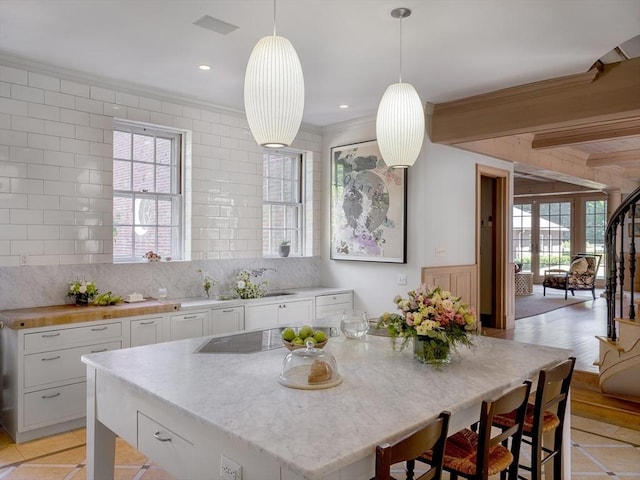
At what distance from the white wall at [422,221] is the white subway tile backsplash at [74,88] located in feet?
9.43

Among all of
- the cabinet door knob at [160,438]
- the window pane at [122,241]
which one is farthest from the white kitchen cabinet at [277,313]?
the cabinet door knob at [160,438]

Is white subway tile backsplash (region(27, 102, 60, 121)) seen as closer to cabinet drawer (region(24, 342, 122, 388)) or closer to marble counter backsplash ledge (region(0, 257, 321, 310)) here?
marble counter backsplash ledge (region(0, 257, 321, 310))

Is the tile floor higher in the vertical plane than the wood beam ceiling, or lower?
lower

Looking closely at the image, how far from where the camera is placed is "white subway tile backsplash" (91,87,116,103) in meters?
4.40

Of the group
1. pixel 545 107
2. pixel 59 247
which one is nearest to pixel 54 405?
pixel 59 247

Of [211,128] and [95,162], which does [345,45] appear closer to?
[211,128]

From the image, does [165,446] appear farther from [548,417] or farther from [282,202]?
[282,202]

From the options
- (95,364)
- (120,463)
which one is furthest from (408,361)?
(120,463)

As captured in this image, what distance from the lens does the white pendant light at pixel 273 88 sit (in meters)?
2.10

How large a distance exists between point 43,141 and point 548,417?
424cm

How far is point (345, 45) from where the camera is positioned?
3666 millimetres

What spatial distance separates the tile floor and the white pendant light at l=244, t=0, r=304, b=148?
2323 mm

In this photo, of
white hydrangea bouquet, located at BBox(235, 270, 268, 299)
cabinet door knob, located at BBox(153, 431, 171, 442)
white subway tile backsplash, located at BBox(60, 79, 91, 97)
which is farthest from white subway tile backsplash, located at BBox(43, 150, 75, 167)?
cabinet door knob, located at BBox(153, 431, 171, 442)

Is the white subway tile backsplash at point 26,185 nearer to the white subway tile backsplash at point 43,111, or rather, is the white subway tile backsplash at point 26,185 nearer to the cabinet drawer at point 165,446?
the white subway tile backsplash at point 43,111
